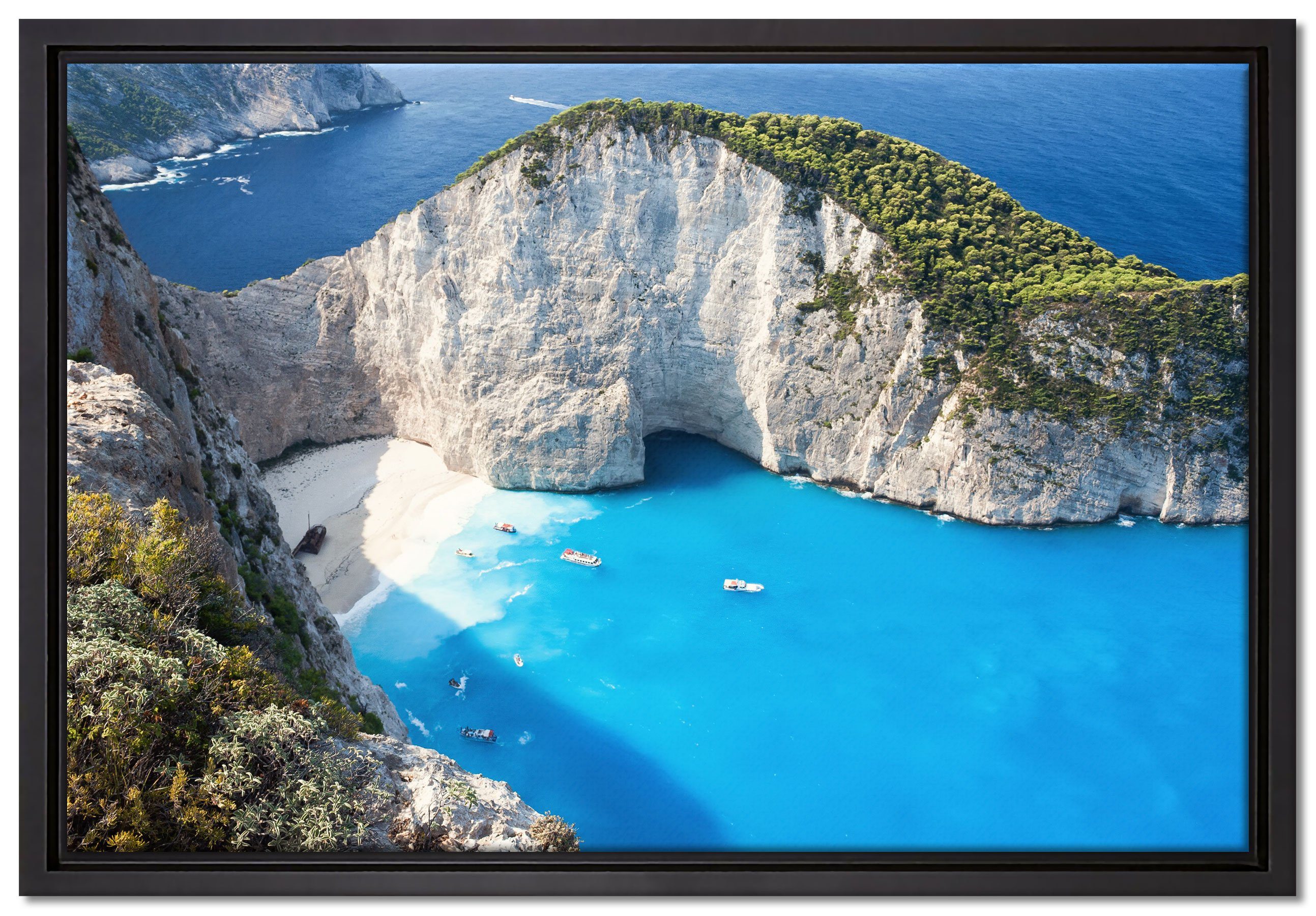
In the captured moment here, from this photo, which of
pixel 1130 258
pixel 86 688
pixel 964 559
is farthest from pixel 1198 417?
pixel 86 688

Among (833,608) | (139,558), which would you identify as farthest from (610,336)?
(139,558)

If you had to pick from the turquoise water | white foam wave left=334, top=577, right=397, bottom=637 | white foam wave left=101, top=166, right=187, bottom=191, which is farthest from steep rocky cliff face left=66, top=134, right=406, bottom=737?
white foam wave left=334, top=577, right=397, bottom=637

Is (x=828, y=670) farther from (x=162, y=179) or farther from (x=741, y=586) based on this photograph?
(x=162, y=179)

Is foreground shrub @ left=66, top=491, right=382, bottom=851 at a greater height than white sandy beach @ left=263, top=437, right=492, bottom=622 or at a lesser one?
greater

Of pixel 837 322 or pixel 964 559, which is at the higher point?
pixel 837 322

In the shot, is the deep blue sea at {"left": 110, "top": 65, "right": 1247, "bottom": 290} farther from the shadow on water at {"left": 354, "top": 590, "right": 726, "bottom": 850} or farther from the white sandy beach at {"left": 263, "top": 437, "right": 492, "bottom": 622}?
the shadow on water at {"left": 354, "top": 590, "right": 726, "bottom": 850}
